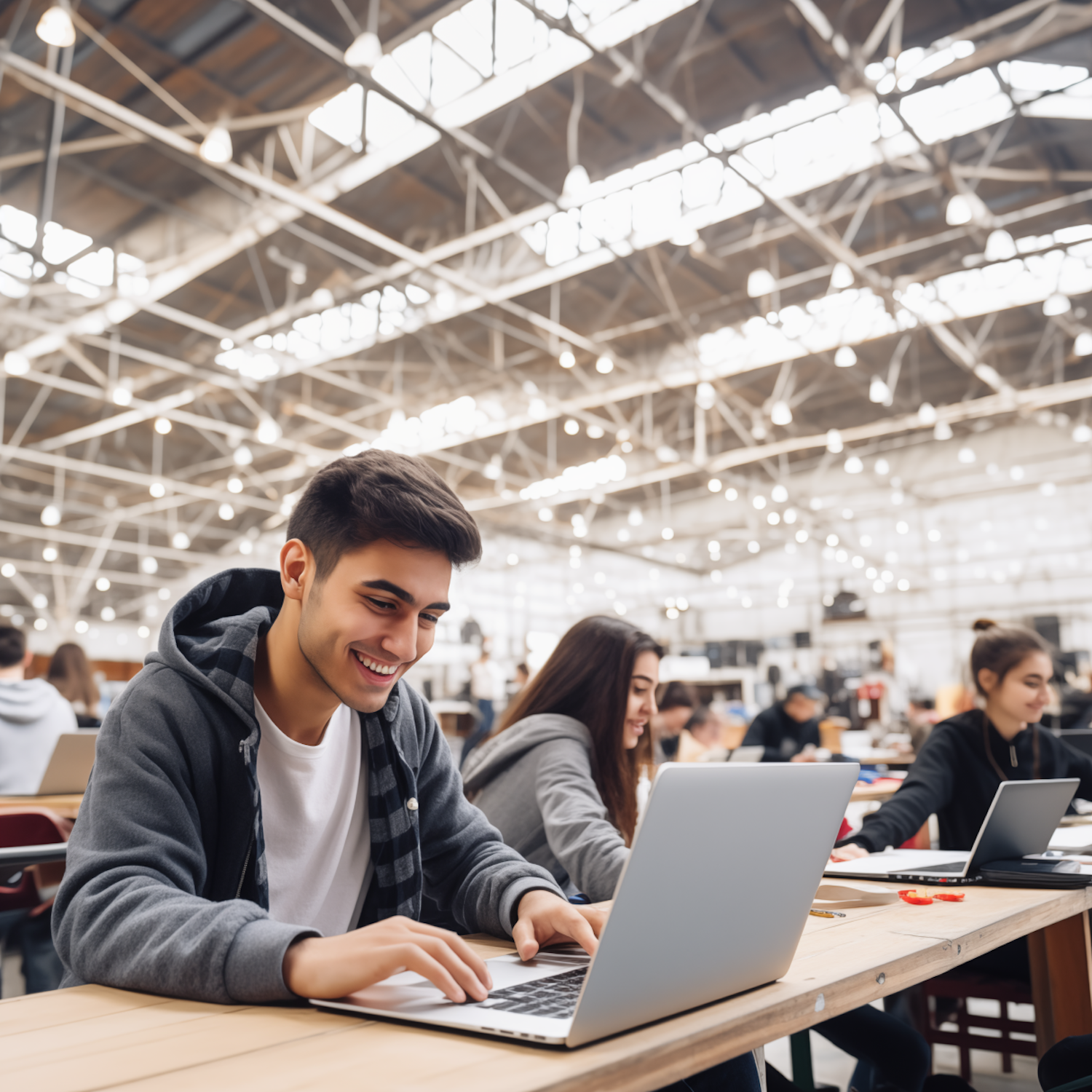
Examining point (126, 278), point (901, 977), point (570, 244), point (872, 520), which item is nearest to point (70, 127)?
point (126, 278)

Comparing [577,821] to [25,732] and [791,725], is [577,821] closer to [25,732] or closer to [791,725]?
[25,732]

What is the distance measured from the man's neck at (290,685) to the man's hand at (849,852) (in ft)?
3.89

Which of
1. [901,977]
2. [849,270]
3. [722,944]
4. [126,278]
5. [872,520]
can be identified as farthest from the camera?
[872,520]

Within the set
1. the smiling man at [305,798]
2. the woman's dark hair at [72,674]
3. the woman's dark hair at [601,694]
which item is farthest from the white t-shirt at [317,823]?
the woman's dark hair at [72,674]

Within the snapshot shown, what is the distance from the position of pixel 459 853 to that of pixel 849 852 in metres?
1.02

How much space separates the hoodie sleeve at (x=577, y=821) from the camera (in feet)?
5.48

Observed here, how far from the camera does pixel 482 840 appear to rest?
139 centimetres

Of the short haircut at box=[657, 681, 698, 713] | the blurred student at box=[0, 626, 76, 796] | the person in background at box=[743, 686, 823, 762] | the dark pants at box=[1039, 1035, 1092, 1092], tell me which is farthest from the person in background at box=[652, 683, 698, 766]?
the dark pants at box=[1039, 1035, 1092, 1092]

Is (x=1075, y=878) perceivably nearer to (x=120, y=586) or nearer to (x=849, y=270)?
(x=849, y=270)

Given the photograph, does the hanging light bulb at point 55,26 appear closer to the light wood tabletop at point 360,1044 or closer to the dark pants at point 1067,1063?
the light wood tabletop at point 360,1044

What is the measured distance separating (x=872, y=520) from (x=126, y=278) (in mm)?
12630

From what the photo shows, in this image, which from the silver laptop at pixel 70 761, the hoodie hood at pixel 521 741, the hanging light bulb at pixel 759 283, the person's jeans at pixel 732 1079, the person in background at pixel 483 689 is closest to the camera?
the person's jeans at pixel 732 1079

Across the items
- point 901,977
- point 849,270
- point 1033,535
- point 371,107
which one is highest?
point 371,107

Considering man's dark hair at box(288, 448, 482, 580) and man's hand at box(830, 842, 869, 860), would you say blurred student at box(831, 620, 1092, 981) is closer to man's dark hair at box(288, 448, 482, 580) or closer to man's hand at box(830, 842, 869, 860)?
man's hand at box(830, 842, 869, 860)
